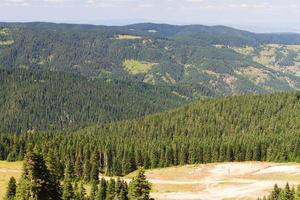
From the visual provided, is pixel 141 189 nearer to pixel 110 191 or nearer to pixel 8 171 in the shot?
pixel 110 191

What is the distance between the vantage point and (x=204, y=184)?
13988 cm

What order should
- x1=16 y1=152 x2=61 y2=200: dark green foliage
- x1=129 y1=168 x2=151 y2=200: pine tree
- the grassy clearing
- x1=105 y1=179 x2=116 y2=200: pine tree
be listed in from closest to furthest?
1. x1=16 y1=152 x2=61 y2=200: dark green foliage
2. x1=129 y1=168 x2=151 y2=200: pine tree
3. x1=105 y1=179 x2=116 y2=200: pine tree
4. the grassy clearing

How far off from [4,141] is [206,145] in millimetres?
78800

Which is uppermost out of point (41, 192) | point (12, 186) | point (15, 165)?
point (41, 192)

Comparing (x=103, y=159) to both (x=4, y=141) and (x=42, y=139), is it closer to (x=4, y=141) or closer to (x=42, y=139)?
(x=42, y=139)

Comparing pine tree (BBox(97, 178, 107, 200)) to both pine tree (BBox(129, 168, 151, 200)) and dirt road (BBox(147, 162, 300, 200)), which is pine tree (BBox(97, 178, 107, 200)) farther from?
pine tree (BBox(129, 168, 151, 200))

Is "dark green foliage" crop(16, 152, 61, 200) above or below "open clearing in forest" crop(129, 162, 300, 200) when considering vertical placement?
above

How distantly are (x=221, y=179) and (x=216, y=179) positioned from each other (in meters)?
1.51

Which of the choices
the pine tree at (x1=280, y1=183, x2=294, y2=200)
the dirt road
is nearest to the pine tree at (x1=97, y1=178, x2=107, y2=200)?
the dirt road

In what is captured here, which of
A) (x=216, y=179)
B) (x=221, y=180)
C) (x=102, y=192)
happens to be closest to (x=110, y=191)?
(x=102, y=192)

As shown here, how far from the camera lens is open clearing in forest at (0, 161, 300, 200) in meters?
126

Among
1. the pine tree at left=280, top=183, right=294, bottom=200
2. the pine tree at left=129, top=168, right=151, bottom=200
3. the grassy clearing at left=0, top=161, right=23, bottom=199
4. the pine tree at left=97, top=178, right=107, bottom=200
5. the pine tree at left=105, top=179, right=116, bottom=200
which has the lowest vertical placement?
the grassy clearing at left=0, top=161, right=23, bottom=199

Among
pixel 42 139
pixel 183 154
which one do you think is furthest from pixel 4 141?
pixel 183 154

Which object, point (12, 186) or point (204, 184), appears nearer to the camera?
point (12, 186)
